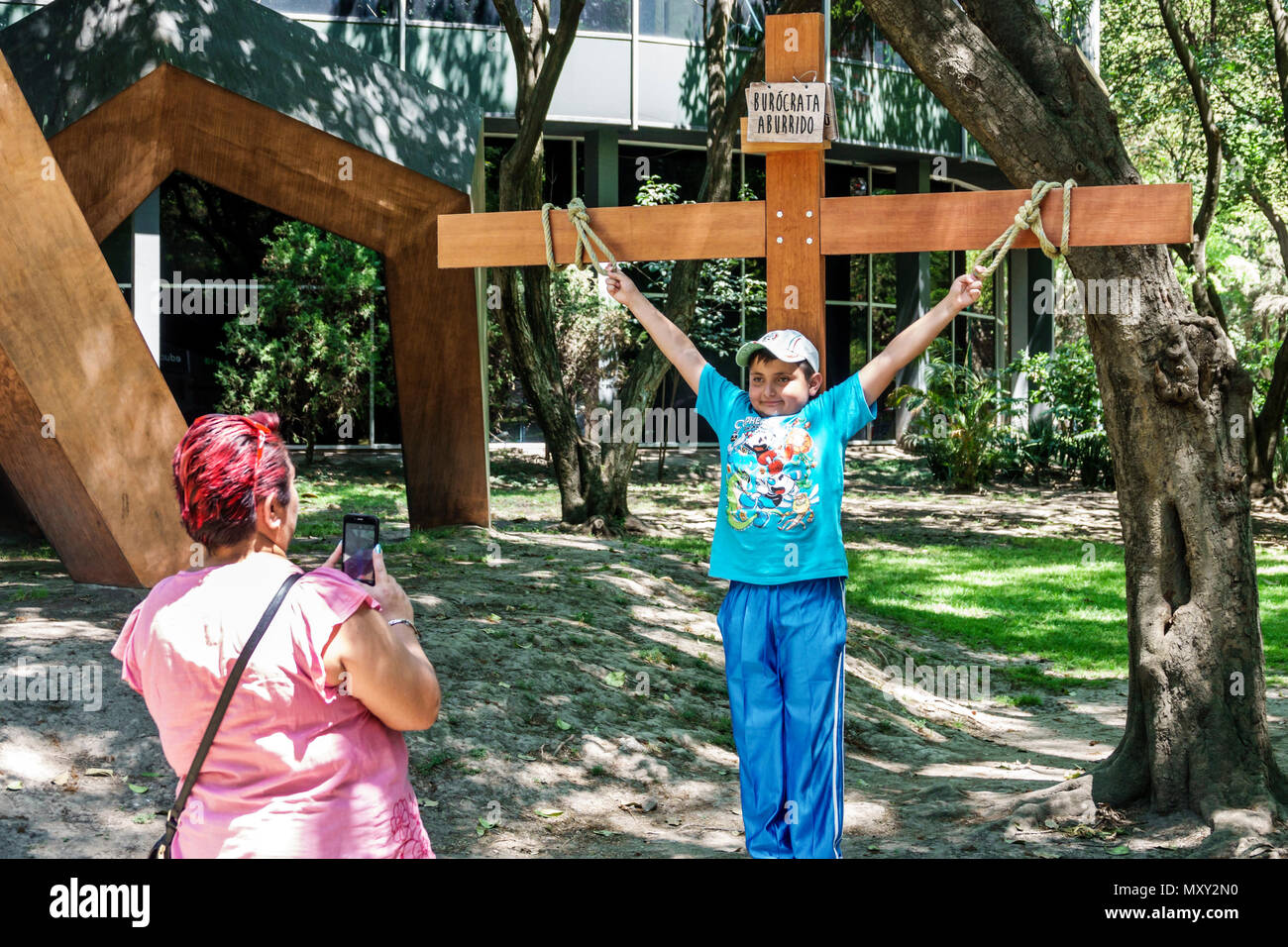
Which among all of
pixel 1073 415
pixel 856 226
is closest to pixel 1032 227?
pixel 856 226

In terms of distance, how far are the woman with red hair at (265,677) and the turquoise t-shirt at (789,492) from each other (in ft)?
5.00

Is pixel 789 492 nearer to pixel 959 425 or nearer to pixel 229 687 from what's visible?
pixel 229 687

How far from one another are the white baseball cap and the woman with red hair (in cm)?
174

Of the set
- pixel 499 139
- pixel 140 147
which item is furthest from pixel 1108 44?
pixel 140 147

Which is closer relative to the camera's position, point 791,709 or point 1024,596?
point 791,709

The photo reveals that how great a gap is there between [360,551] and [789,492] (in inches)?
62.4

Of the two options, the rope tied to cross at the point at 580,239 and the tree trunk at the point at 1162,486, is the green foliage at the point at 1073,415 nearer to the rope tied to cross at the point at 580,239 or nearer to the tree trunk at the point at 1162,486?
the tree trunk at the point at 1162,486

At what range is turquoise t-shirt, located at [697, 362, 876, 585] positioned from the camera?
3748mm

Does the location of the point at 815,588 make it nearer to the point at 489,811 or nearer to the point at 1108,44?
the point at 489,811

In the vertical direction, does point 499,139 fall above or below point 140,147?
above

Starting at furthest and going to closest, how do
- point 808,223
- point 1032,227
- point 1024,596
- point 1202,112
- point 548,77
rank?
point 1202,112
point 1024,596
point 548,77
point 808,223
point 1032,227

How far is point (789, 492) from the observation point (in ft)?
12.4

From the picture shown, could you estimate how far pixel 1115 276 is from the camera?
5137 mm

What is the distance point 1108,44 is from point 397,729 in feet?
83.3
